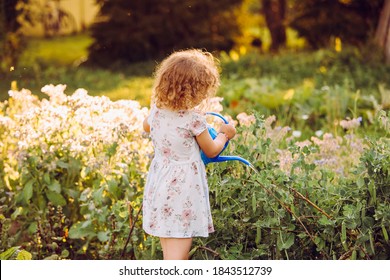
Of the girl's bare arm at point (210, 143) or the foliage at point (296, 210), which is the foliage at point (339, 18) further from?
the girl's bare arm at point (210, 143)

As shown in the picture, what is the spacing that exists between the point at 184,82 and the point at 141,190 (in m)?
1.00

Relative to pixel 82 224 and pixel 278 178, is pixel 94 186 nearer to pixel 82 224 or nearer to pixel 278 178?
pixel 82 224

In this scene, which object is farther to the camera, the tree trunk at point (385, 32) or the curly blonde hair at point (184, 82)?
the tree trunk at point (385, 32)

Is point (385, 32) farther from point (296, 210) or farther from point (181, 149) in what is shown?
point (181, 149)

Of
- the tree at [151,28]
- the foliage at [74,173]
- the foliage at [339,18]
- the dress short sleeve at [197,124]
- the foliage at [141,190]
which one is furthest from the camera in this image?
the tree at [151,28]

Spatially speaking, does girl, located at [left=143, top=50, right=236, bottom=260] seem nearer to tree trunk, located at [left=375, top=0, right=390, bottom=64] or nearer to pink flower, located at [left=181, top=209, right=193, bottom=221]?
pink flower, located at [left=181, top=209, right=193, bottom=221]

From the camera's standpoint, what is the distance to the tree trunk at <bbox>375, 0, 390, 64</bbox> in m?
9.25

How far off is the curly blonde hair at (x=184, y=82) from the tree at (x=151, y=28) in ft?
27.8

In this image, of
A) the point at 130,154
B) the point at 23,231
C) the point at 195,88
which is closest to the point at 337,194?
the point at 195,88

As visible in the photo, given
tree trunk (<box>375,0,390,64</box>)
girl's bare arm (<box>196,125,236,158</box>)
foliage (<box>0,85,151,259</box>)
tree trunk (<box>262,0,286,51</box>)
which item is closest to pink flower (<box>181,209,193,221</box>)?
girl's bare arm (<box>196,125,236,158</box>)

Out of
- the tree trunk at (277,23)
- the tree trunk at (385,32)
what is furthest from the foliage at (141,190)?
the tree trunk at (277,23)

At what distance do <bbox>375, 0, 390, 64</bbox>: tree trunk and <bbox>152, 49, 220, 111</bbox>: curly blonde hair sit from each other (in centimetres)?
645

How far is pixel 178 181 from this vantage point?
3027 millimetres

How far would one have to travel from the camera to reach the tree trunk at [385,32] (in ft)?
30.3
